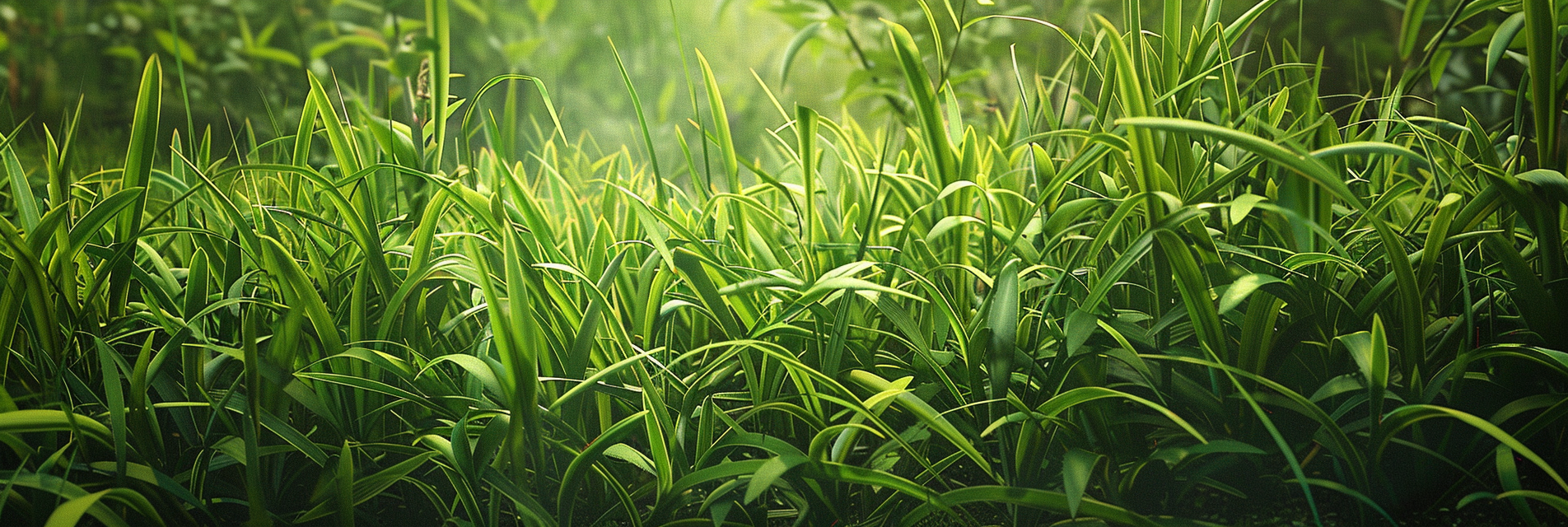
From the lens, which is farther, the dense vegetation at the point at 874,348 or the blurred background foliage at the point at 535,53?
the blurred background foliage at the point at 535,53

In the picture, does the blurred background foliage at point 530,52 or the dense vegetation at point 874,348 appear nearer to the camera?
the dense vegetation at point 874,348

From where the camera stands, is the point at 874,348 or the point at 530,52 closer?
the point at 874,348

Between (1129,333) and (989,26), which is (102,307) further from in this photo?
(989,26)

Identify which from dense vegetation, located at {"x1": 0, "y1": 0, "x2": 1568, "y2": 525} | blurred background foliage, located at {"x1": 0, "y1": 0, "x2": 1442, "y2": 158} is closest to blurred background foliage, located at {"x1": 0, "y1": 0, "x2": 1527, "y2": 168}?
blurred background foliage, located at {"x1": 0, "y1": 0, "x2": 1442, "y2": 158}

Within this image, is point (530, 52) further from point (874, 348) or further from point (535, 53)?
point (874, 348)

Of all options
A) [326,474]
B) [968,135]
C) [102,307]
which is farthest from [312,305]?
[968,135]

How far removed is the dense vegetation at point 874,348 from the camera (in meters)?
0.49

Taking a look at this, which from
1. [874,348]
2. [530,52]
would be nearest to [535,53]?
[530,52]

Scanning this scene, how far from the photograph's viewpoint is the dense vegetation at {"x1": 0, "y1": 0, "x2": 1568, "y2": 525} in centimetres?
49

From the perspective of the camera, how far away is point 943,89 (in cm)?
76

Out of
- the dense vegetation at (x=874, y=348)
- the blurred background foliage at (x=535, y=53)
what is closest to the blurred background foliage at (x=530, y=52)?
the blurred background foliage at (x=535, y=53)

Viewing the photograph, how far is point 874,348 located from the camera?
0.61m

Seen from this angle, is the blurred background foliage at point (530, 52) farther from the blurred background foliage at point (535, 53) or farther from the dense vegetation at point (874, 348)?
the dense vegetation at point (874, 348)

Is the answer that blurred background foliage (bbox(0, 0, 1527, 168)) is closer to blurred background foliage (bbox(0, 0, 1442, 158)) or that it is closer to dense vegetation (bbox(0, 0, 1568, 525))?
blurred background foliage (bbox(0, 0, 1442, 158))
